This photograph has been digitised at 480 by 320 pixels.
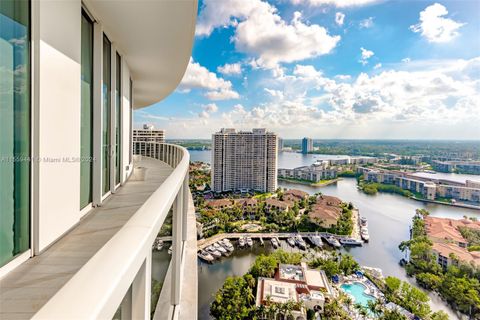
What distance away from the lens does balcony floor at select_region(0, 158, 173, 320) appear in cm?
121

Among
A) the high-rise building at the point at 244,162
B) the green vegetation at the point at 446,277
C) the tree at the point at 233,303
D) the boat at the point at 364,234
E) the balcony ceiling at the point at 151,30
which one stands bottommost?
the green vegetation at the point at 446,277

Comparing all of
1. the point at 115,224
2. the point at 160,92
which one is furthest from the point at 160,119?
the point at 115,224

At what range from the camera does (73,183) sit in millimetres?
2279

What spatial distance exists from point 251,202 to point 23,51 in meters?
29.2

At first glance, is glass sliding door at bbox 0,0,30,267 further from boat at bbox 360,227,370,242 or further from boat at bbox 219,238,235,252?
boat at bbox 360,227,370,242

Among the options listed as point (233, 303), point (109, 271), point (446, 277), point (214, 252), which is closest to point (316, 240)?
point (446, 277)

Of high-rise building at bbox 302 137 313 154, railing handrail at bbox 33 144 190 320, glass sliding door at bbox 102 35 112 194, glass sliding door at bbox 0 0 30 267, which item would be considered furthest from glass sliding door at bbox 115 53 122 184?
high-rise building at bbox 302 137 313 154

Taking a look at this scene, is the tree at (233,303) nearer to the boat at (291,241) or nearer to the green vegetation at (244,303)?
the green vegetation at (244,303)

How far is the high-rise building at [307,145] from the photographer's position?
3174 inches

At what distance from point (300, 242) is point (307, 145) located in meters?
61.1

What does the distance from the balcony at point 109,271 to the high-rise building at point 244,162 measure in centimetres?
3517

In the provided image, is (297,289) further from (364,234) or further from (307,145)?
(307,145)

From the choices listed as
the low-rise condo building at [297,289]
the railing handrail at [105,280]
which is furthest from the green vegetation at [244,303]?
the railing handrail at [105,280]

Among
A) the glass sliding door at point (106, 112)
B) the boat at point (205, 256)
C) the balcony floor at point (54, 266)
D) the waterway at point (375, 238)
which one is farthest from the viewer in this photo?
the boat at point (205, 256)
